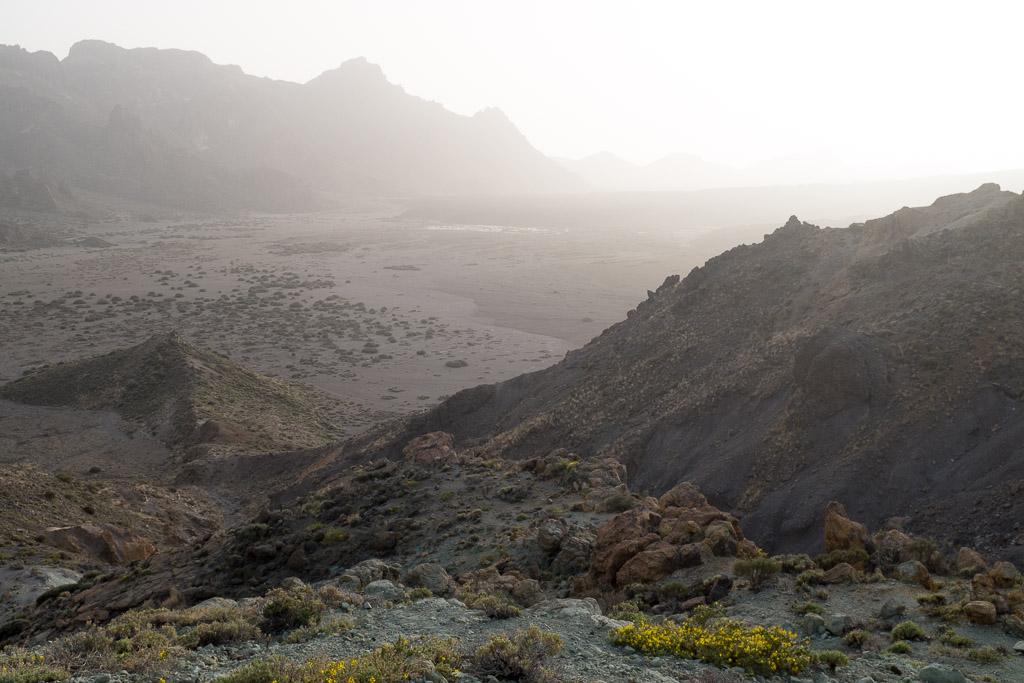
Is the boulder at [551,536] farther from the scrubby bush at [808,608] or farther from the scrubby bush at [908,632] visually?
the scrubby bush at [908,632]

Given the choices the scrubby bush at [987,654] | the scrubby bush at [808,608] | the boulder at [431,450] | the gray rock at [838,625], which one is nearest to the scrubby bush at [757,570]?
the scrubby bush at [808,608]

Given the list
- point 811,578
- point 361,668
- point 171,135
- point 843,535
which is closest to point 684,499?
point 843,535

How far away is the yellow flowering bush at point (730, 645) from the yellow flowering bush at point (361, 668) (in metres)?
1.95

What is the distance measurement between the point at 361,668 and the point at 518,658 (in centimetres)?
137

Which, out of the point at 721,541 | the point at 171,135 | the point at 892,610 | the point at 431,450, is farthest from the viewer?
the point at 171,135

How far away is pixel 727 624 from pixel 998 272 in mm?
14005

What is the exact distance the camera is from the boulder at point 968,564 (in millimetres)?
9258

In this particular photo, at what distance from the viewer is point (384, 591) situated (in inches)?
388

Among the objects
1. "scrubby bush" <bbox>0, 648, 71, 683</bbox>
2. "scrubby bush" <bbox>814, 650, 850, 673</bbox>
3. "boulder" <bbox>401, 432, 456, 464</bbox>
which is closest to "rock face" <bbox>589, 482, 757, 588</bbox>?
"scrubby bush" <bbox>814, 650, 850, 673</bbox>

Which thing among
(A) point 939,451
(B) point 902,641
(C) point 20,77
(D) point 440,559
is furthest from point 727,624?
(C) point 20,77

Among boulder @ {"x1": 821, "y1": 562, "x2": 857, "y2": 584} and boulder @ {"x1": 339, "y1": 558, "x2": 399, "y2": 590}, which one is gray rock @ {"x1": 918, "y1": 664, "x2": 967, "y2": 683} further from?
boulder @ {"x1": 339, "y1": 558, "x2": 399, "y2": 590}

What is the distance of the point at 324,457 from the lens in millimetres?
24969

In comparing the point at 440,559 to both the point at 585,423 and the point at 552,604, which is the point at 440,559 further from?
the point at 585,423

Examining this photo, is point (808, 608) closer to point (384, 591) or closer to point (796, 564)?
point (796, 564)
